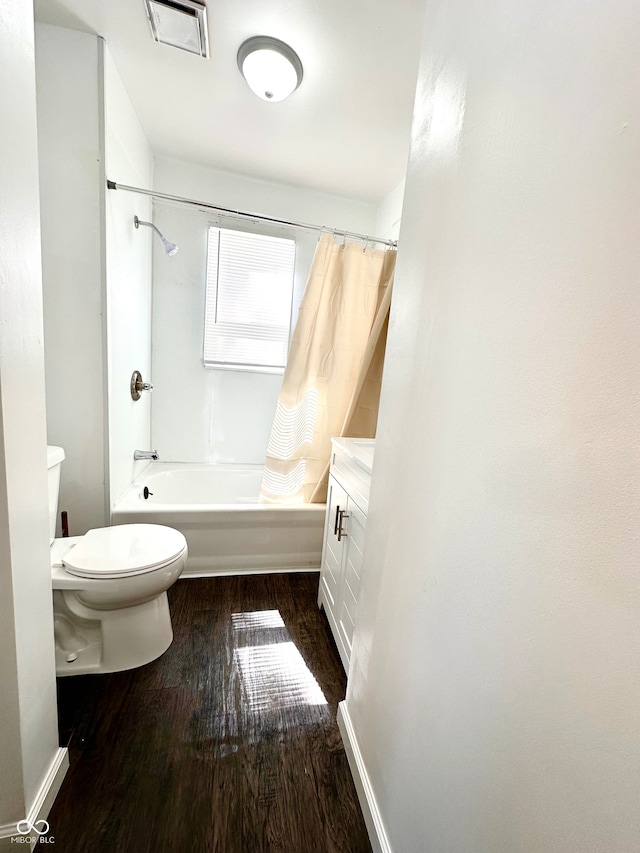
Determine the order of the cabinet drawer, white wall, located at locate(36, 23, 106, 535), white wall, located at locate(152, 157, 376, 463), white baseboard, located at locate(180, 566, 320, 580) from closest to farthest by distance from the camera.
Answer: the cabinet drawer, white wall, located at locate(36, 23, 106, 535), white baseboard, located at locate(180, 566, 320, 580), white wall, located at locate(152, 157, 376, 463)

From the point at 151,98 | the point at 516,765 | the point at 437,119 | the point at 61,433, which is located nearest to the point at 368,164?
the point at 151,98

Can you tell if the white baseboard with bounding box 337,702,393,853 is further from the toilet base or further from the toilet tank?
the toilet tank

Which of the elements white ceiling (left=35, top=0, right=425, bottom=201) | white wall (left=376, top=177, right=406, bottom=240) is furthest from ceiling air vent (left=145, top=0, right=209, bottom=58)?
white wall (left=376, top=177, right=406, bottom=240)

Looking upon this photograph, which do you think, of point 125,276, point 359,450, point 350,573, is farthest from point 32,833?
point 125,276

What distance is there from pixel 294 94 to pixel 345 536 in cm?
188

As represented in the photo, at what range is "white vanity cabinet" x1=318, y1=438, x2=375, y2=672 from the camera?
1.28 meters

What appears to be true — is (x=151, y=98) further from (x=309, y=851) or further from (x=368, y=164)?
(x=309, y=851)

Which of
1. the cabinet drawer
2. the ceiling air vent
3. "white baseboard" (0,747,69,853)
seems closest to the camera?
"white baseboard" (0,747,69,853)

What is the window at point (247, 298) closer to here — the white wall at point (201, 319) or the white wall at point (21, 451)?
the white wall at point (201, 319)

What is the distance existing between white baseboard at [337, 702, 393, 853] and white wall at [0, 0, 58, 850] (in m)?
0.83

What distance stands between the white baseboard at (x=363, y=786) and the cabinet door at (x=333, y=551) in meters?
0.40

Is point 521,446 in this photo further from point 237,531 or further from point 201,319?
point 201,319

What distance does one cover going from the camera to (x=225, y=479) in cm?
258

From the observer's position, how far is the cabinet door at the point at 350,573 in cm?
127
